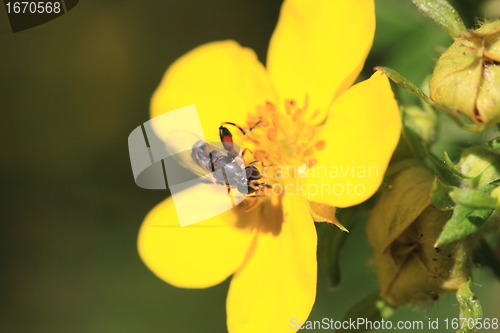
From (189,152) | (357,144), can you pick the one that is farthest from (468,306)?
(189,152)

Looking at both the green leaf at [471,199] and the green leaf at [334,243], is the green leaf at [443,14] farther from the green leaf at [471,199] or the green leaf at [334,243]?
the green leaf at [334,243]

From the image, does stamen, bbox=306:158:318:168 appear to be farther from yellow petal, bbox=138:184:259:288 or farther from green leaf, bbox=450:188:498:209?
green leaf, bbox=450:188:498:209

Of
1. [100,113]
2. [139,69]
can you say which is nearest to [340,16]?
[139,69]

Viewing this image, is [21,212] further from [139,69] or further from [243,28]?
[243,28]

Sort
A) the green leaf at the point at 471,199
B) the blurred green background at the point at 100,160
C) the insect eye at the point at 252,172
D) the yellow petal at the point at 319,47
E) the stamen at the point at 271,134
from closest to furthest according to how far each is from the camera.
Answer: the green leaf at the point at 471,199 → the yellow petal at the point at 319,47 → the insect eye at the point at 252,172 → the stamen at the point at 271,134 → the blurred green background at the point at 100,160

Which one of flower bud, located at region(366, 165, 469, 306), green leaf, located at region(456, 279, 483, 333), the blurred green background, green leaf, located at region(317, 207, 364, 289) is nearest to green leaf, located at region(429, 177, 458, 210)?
flower bud, located at region(366, 165, 469, 306)

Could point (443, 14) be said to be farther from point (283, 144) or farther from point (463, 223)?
point (283, 144)

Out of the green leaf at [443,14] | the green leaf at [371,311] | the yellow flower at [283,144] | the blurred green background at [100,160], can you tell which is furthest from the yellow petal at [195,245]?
the green leaf at [443,14]
